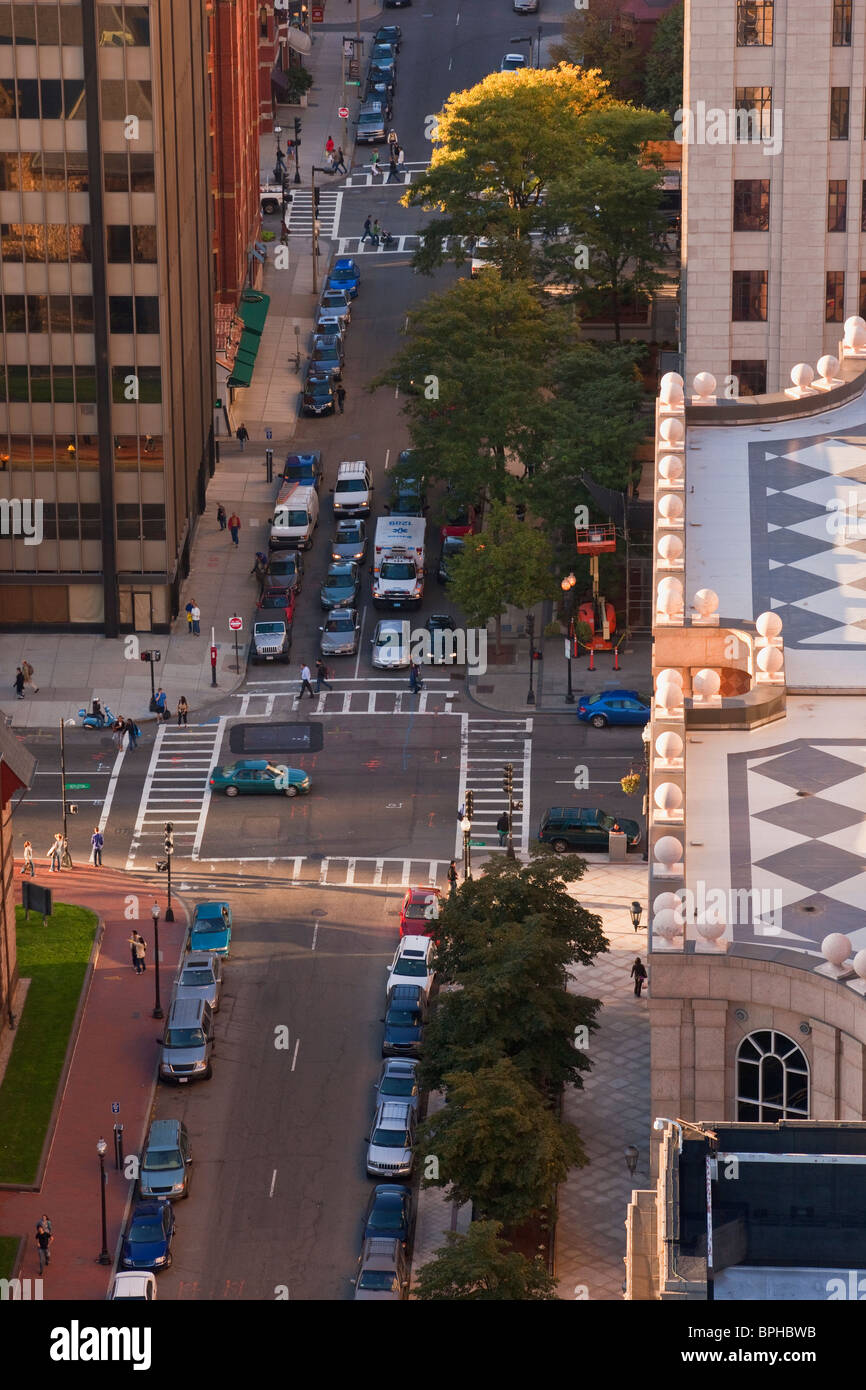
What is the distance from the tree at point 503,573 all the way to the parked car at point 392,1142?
39597 mm

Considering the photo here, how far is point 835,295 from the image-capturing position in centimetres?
10456

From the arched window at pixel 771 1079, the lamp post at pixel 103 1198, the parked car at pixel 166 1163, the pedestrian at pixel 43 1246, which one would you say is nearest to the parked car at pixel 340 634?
the parked car at pixel 166 1163

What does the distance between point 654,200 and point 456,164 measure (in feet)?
46.9

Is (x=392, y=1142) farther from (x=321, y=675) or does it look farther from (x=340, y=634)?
(x=340, y=634)

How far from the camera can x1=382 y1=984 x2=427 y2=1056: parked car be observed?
260ft

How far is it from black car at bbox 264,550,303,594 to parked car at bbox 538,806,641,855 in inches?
1164

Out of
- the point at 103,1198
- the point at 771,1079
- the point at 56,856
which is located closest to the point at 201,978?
the point at 56,856

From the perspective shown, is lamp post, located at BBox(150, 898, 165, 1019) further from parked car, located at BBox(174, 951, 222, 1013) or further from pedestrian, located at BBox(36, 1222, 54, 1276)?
pedestrian, located at BBox(36, 1222, 54, 1276)

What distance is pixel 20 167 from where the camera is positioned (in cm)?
10719

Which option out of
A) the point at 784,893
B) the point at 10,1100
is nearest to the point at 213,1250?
the point at 10,1100

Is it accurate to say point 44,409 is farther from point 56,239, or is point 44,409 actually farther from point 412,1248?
point 412,1248

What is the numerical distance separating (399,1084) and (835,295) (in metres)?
46.2

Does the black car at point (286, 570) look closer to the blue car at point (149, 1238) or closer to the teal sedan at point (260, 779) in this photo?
the teal sedan at point (260, 779)
